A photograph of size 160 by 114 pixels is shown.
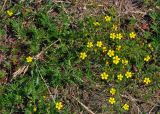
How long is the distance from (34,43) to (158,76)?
5.36ft

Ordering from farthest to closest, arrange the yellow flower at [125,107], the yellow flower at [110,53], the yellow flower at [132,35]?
the yellow flower at [132,35] → the yellow flower at [110,53] → the yellow flower at [125,107]

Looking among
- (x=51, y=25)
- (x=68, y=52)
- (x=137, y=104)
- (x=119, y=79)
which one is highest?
(x=51, y=25)

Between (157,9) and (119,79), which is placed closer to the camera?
(119,79)

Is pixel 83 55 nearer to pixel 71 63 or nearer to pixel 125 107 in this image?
pixel 71 63

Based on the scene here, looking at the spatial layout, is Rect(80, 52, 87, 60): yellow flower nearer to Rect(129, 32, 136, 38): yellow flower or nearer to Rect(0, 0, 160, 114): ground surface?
Rect(0, 0, 160, 114): ground surface

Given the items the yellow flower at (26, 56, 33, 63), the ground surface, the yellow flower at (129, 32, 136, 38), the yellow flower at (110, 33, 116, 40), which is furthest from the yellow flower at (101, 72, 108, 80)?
the yellow flower at (26, 56, 33, 63)

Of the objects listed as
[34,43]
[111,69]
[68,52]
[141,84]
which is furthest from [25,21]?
[141,84]

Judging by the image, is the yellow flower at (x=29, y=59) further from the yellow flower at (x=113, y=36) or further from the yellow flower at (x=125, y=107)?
the yellow flower at (x=125, y=107)

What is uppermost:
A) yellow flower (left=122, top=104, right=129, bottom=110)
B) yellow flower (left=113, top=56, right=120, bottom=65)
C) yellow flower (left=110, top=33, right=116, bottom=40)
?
yellow flower (left=110, top=33, right=116, bottom=40)

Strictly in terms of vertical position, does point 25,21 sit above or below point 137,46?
above

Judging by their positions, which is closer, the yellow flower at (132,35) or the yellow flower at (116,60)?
the yellow flower at (116,60)

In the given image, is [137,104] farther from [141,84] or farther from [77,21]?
[77,21]

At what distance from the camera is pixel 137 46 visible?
18.0 feet

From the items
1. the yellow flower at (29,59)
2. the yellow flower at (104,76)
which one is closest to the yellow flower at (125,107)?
the yellow flower at (104,76)
